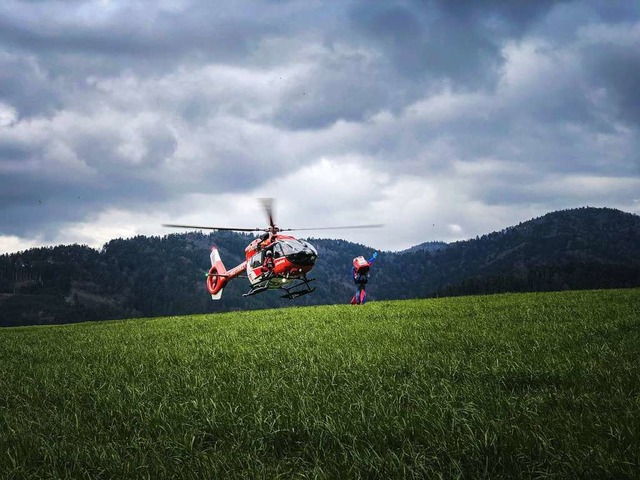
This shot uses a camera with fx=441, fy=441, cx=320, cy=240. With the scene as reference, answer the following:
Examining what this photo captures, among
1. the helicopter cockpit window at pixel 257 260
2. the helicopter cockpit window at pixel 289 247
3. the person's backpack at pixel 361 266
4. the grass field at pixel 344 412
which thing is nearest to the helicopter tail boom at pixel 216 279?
the helicopter cockpit window at pixel 257 260

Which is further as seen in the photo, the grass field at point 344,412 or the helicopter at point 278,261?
the helicopter at point 278,261

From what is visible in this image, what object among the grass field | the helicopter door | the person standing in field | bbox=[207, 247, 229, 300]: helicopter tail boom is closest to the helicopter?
the helicopter door

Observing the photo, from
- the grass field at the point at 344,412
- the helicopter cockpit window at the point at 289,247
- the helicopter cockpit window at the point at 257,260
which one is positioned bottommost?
the grass field at the point at 344,412

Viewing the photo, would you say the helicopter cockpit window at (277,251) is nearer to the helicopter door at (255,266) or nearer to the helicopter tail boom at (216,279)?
the helicopter door at (255,266)

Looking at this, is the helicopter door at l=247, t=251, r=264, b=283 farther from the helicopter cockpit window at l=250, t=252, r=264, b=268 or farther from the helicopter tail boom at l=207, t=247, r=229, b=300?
the helicopter tail boom at l=207, t=247, r=229, b=300

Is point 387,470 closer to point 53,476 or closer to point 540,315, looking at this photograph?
point 53,476

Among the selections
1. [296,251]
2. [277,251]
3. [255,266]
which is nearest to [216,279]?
[255,266]

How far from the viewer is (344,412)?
4.93m

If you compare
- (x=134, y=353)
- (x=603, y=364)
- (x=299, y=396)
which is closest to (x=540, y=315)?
(x=603, y=364)

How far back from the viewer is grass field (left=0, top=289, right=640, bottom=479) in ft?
12.0

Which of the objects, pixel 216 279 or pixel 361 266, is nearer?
pixel 361 266

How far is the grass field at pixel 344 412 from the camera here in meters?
3.64

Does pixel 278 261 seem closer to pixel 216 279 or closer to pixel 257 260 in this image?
pixel 257 260

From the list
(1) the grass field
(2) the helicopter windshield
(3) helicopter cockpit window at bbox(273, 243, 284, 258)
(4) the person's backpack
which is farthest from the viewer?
(4) the person's backpack
